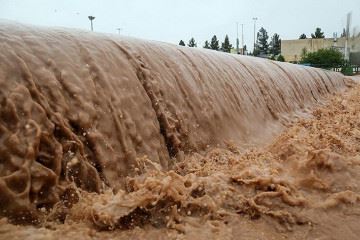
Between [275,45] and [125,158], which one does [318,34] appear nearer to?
[275,45]

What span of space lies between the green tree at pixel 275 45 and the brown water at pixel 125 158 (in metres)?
61.0

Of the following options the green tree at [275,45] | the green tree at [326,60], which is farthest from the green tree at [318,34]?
the green tree at [326,60]

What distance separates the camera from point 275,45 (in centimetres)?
6309

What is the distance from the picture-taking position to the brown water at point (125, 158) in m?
2.07

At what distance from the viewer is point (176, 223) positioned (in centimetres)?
212

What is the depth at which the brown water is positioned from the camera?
6.79 feet

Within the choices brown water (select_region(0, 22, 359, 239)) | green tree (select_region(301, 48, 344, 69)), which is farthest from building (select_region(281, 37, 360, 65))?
brown water (select_region(0, 22, 359, 239))

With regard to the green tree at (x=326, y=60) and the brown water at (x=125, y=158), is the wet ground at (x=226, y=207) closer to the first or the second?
the brown water at (x=125, y=158)

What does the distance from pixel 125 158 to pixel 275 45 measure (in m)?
63.3

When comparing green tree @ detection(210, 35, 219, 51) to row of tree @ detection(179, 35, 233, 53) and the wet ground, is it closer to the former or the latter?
row of tree @ detection(179, 35, 233, 53)

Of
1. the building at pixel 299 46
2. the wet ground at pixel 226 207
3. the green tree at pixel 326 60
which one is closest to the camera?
the wet ground at pixel 226 207

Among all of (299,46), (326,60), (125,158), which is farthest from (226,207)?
(299,46)

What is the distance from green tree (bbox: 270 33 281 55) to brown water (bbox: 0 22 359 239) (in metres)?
61.0

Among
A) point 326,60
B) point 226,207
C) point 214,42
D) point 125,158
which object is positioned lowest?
point 226,207
